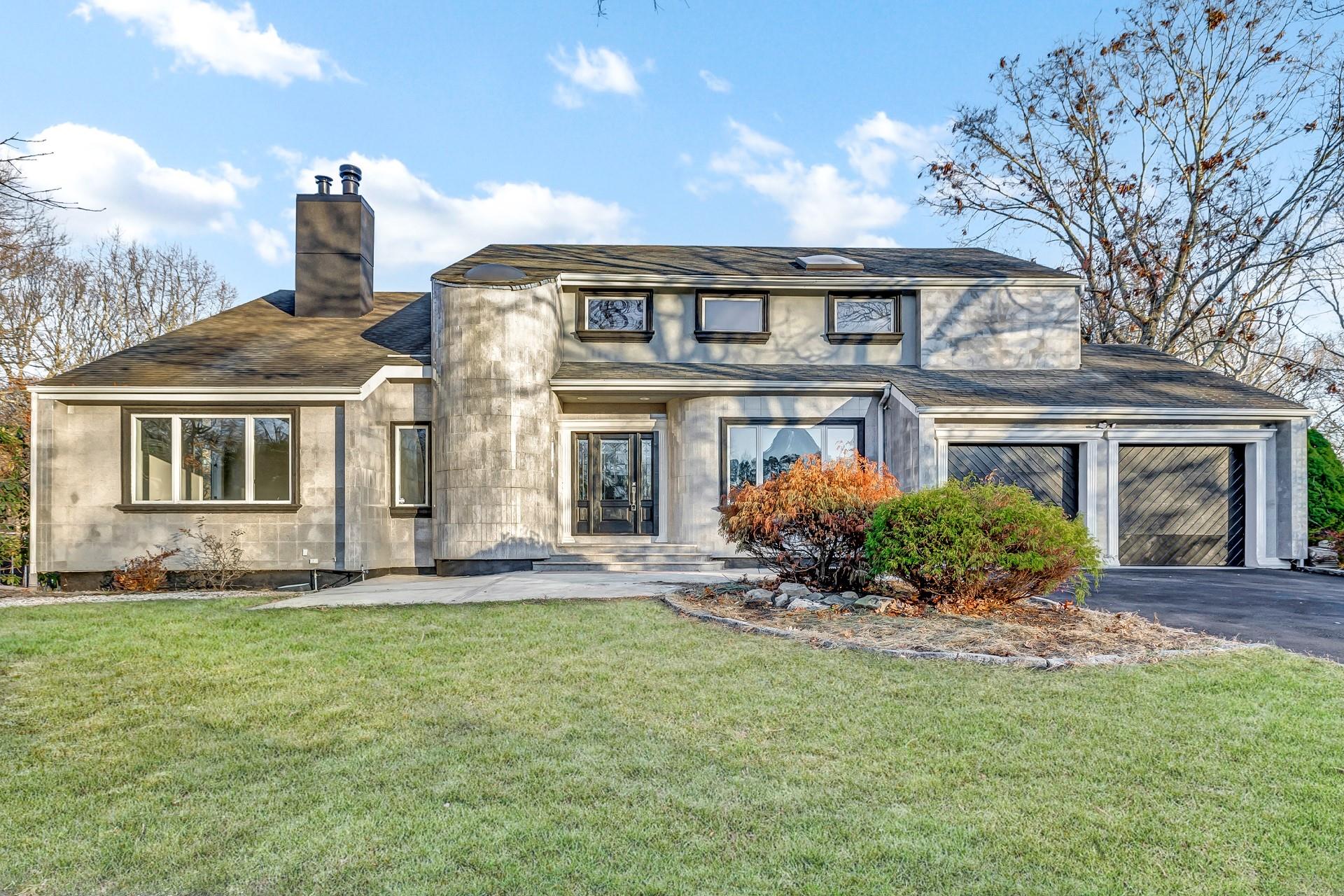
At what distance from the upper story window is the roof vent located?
779cm

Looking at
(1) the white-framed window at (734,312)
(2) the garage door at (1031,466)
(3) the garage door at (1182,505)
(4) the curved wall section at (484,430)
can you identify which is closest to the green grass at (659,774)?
(4) the curved wall section at (484,430)

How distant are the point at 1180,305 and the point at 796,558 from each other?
64.1 feet

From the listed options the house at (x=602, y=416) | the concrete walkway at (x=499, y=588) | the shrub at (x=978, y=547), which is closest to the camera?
the shrub at (x=978, y=547)

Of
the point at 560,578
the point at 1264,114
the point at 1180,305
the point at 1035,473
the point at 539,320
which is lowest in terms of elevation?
the point at 560,578

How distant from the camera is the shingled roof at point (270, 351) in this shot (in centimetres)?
1066

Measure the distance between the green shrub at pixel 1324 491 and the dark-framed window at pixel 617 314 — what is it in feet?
40.2

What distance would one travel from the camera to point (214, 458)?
10.7 m

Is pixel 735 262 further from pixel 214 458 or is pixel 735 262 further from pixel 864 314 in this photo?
pixel 214 458

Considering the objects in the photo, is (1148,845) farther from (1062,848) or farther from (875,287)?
(875,287)

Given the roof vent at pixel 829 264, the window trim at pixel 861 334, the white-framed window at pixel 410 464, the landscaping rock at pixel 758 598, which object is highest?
the roof vent at pixel 829 264

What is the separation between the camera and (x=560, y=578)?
9.89 metres

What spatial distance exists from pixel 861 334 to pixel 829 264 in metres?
1.61

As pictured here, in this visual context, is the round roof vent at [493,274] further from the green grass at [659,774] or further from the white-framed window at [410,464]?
the green grass at [659,774]

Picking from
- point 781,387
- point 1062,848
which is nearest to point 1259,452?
point 781,387
